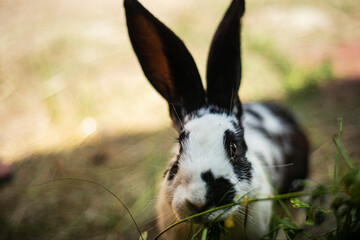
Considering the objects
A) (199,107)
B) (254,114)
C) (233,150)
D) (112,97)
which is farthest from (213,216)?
(112,97)

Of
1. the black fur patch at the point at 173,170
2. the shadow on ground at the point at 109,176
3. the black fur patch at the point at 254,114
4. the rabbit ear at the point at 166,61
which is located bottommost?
the shadow on ground at the point at 109,176

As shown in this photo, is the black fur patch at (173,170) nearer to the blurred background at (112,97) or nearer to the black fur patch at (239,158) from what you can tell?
the black fur patch at (239,158)

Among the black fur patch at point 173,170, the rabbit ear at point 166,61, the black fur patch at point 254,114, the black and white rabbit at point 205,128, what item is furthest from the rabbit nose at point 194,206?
the black fur patch at point 254,114

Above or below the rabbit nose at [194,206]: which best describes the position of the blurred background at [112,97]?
below

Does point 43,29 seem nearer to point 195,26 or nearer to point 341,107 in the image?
point 195,26

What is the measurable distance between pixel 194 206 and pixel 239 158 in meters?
0.47

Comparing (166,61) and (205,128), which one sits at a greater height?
(166,61)

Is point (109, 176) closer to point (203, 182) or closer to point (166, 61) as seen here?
point (166, 61)

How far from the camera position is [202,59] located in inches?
169

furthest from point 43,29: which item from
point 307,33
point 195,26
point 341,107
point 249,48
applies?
point 341,107

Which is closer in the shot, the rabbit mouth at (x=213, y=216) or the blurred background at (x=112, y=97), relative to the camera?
the rabbit mouth at (x=213, y=216)

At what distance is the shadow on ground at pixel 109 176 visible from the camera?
2604mm

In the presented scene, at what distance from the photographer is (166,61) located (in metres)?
2.04

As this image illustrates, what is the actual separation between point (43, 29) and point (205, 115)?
413 cm
